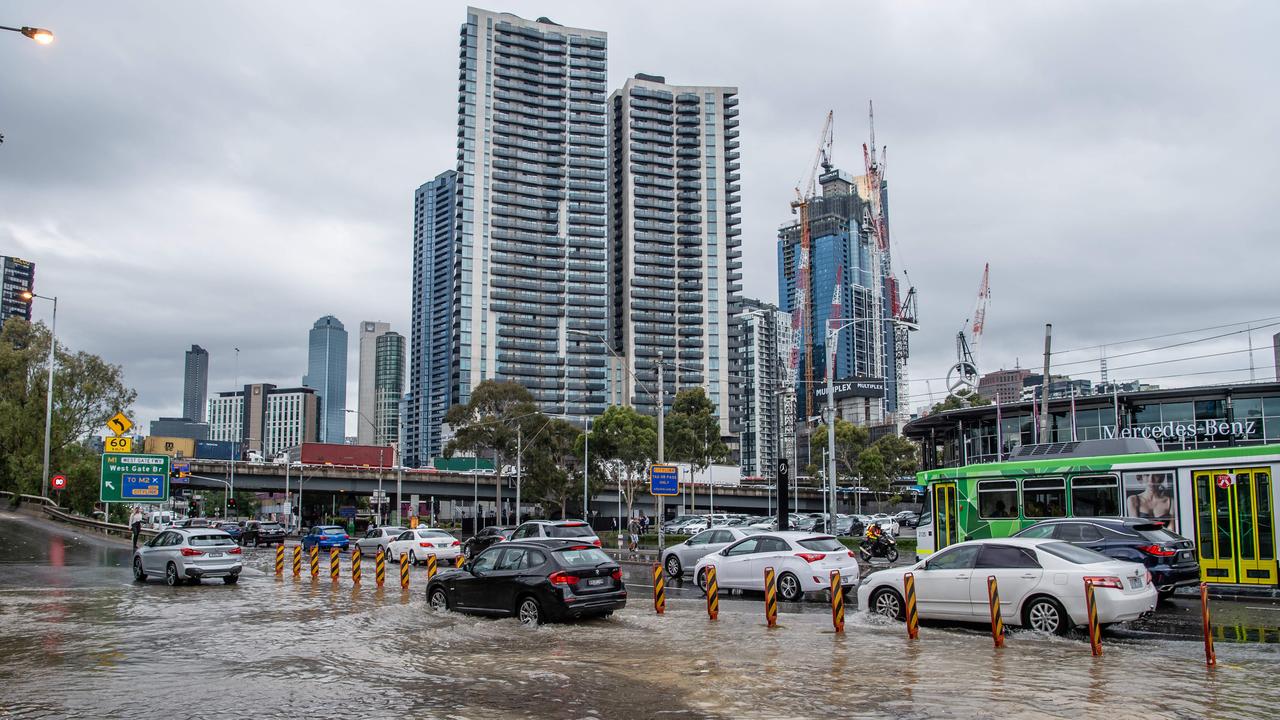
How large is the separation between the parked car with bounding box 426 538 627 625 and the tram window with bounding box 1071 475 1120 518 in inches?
497

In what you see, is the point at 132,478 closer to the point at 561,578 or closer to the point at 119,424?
the point at 119,424

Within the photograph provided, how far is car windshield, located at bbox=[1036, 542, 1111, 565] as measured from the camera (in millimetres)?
14195

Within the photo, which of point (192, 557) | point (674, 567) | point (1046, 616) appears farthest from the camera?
point (674, 567)

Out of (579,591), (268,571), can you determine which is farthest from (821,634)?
(268,571)

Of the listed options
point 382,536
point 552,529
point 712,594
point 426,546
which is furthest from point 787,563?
point 382,536

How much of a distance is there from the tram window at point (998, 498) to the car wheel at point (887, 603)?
9.68m

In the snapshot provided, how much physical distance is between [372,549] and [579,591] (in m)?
31.8

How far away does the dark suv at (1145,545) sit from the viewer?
18406mm

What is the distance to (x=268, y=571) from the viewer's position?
3148cm

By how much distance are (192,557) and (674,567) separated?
13.5m

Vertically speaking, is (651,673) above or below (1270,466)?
below

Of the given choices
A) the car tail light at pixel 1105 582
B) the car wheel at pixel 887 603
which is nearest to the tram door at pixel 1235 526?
the car tail light at pixel 1105 582

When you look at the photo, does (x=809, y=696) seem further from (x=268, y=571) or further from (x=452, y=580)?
(x=268, y=571)

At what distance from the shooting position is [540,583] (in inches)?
638
